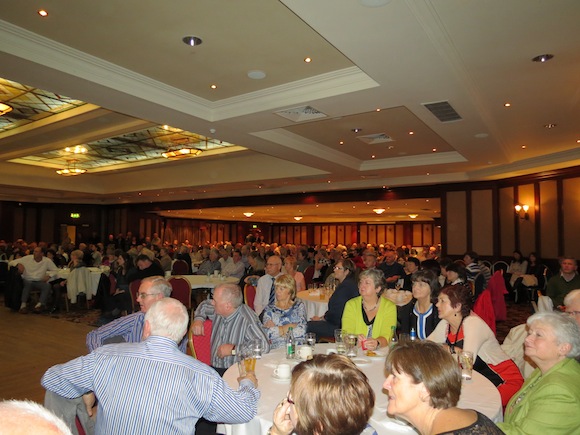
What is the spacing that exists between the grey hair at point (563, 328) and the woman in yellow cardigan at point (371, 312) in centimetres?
153

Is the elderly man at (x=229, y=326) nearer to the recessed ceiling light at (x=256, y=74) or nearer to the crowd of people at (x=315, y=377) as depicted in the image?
the crowd of people at (x=315, y=377)

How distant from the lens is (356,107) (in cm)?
631

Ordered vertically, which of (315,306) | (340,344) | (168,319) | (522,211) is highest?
(522,211)

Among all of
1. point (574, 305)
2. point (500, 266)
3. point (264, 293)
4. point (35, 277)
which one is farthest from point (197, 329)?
point (500, 266)

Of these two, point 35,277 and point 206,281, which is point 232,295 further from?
point 35,277

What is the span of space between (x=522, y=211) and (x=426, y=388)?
11768 millimetres

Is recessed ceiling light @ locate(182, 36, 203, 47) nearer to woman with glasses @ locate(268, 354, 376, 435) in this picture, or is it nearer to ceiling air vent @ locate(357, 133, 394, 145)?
woman with glasses @ locate(268, 354, 376, 435)

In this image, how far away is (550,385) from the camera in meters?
1.92

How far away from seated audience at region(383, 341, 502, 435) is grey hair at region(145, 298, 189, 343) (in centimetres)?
105

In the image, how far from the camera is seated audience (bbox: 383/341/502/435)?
1.54 m

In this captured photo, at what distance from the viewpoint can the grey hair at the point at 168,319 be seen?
6.89ft

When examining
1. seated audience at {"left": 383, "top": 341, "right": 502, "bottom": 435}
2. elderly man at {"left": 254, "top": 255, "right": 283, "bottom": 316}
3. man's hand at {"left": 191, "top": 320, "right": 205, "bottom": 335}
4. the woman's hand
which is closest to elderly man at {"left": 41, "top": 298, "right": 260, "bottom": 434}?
the woman's hand

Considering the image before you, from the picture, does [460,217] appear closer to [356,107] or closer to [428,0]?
[356,107]

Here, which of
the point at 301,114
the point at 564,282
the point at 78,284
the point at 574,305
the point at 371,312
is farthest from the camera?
the point at 78,284
